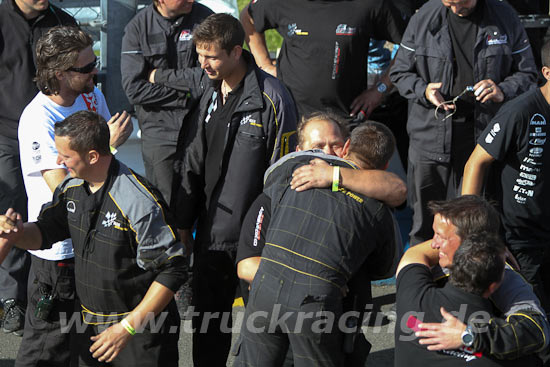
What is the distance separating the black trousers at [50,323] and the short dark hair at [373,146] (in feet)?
6.05

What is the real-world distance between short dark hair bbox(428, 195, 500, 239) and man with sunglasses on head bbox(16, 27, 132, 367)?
1945mm

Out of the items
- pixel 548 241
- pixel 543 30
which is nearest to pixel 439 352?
pixel 548 241

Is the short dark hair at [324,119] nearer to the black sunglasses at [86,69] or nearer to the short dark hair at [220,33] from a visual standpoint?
the short dark hair at [220,33]

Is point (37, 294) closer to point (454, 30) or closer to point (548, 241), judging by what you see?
point (548, 241)

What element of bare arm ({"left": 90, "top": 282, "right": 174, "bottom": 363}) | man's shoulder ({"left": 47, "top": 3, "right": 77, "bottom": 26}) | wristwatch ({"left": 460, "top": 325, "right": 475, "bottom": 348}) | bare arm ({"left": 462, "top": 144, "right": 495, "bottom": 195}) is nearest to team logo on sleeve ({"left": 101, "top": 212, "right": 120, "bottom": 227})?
bare arm ({"left": 90, "top": 282, "right": 174, "bottom": 363})


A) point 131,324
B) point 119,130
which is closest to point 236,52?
point 119,130

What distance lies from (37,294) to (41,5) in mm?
2442

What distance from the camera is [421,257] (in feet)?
11.3

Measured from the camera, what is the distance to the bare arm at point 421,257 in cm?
343

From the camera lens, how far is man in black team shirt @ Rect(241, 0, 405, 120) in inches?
231

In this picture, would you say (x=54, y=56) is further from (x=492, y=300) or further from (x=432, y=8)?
(x=432, y=8)

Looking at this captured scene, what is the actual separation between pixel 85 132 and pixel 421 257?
1.72 m

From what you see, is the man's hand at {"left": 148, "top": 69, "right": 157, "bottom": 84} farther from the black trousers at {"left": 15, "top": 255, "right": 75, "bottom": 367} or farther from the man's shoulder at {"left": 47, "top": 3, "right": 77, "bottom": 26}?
the black trousers at {"left": 15, "top": 255, "right": 75, "bottom": 367}

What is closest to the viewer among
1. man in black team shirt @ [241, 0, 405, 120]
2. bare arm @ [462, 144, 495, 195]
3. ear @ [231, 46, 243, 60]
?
ear @ [231, 46, 243, 60]
